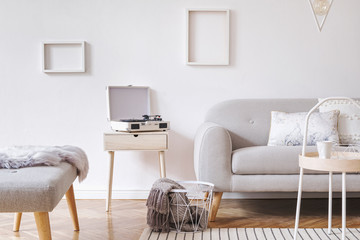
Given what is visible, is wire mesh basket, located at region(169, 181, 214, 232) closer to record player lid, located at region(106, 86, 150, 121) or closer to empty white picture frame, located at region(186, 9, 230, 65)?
record player lid, located at region(106, 86, 150, 121)

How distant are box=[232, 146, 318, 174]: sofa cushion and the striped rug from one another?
0.36 metres

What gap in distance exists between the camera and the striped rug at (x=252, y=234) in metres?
2.35

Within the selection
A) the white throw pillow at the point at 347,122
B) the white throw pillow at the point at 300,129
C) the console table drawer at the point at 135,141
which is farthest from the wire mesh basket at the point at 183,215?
the white throw pillow at the point at 347,122

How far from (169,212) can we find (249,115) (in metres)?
1.14

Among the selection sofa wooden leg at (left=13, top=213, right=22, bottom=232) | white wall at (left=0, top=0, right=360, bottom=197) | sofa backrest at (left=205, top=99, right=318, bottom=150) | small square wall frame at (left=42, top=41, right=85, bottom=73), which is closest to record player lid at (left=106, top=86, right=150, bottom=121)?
white wall at (left=0, top=0, right=360, bottom=197)

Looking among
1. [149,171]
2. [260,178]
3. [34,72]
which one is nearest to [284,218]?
[260,178]

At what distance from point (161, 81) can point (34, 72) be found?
1.02m

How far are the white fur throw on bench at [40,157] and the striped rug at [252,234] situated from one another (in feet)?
1.81

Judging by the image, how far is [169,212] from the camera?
2.52 metres

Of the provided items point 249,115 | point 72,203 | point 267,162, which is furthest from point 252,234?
point 249,115

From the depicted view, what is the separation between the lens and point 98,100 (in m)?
3.47

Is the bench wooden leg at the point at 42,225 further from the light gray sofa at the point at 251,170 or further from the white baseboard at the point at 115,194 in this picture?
the white baseboard at the point at 115,194

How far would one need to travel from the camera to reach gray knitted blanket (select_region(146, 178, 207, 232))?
2.48m

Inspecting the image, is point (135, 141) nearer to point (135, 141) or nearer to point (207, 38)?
point (135, 141)
